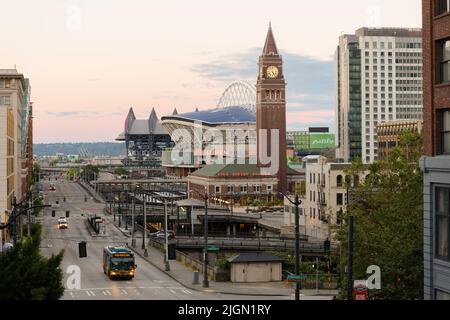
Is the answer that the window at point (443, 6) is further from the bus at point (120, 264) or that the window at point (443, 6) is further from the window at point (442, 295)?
the bus at point (120, 264)

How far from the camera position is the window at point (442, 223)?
3169 cm

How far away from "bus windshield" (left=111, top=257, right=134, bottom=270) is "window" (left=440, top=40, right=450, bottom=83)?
37.0m

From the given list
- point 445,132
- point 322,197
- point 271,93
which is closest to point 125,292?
point 445,132

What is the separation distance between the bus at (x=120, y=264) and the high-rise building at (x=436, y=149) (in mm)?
34838

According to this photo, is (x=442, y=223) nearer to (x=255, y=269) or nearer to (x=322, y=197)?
(x=255, y=269)

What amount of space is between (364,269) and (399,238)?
12.7ft

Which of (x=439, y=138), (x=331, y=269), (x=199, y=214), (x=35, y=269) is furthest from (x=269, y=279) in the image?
(x=199, y=214)

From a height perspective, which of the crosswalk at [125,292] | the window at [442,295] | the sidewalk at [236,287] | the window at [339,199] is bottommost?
the sidewalk at [236,287]

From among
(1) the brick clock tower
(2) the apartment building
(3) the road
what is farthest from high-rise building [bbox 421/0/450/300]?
(1) the brick clock tower

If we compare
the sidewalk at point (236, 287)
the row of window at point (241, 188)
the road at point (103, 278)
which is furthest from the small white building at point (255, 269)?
the row of window at point (241, 188)

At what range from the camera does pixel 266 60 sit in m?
189

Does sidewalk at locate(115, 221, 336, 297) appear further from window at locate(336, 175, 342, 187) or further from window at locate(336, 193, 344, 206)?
window at locate(336, 175, 342, 187)
